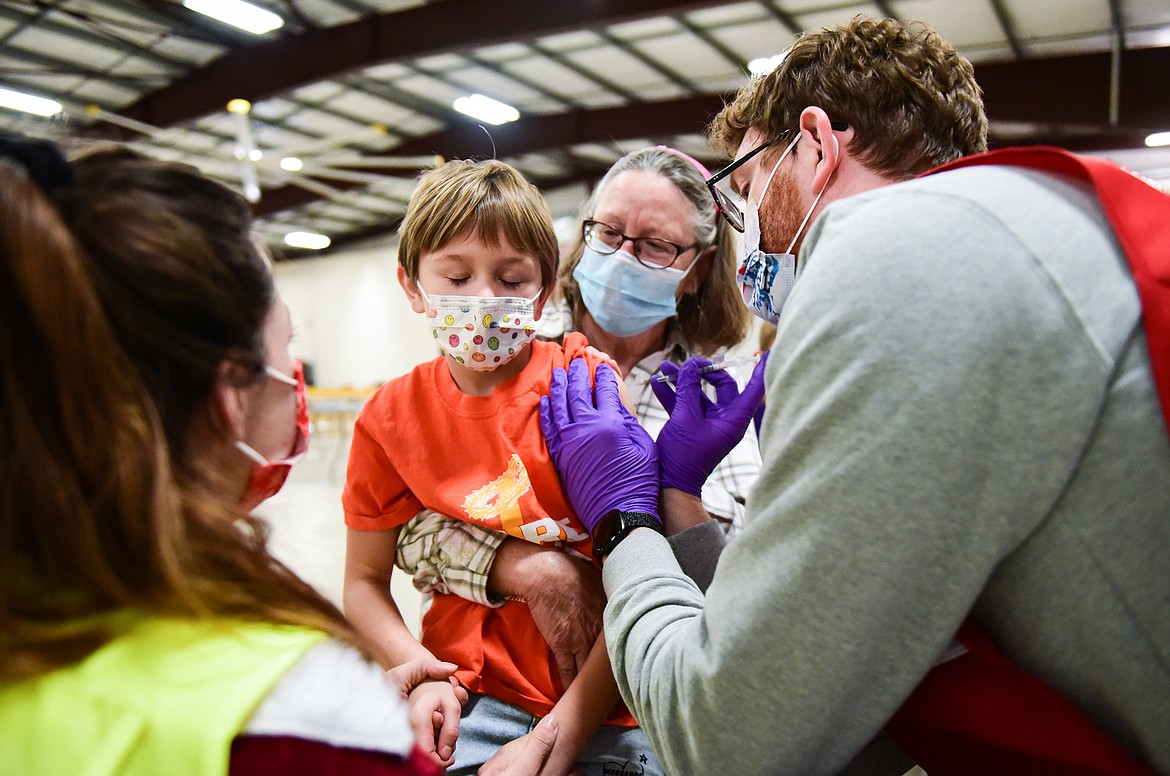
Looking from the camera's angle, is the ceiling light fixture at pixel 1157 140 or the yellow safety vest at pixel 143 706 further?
the ceiling light fixture at pixel 1157 140

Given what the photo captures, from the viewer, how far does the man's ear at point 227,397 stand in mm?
803

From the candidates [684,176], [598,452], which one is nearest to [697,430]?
[598,452]

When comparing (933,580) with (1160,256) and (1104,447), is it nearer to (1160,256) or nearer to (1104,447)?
(1104,447)

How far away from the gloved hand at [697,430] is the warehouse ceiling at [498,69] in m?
5.47

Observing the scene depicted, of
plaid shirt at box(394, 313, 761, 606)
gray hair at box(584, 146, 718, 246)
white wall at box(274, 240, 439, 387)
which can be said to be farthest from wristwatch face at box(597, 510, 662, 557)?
white wall at box(274, 240, 439, 387)

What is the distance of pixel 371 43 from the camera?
27.3 feet

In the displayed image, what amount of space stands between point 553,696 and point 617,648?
1.46 ft

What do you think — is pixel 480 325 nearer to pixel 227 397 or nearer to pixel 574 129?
pixel 227 397

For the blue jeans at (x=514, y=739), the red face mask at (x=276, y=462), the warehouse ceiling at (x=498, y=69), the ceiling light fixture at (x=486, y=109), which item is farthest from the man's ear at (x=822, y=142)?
the ceiling light fixture at (x=486, y=109)

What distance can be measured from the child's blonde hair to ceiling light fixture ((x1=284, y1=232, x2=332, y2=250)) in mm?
16624

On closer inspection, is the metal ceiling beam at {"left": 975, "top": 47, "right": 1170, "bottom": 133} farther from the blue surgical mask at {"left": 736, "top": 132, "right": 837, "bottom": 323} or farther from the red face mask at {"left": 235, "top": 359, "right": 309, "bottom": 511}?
the red face mask at {"left": 235, "top": 359, "right": 309, "bottom": 511}

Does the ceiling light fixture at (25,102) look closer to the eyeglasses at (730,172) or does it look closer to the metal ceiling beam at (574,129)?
the metal ceiling beam at (574,129)

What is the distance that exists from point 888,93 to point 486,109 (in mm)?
9245

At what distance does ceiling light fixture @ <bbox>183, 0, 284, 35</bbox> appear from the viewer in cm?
708
